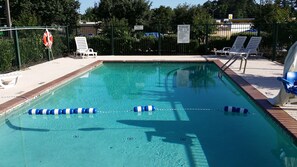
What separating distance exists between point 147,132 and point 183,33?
1105 centimetres

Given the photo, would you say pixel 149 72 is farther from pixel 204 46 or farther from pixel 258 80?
pixel 204 46

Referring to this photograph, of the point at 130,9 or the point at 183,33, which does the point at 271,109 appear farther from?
the point at 130,9

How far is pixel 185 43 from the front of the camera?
1619 centimetres

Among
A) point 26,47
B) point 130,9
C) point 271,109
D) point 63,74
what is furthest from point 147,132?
point 130,9

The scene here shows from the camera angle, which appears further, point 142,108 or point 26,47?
point 26,47

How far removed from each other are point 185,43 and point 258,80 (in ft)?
25.9

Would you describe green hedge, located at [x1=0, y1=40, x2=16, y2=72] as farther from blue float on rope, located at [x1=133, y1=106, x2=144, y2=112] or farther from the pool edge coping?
the pool edge coping

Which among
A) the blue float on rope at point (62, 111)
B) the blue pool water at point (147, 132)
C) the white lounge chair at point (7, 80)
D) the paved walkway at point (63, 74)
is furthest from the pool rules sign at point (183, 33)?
the blue float on rope at point (62, 111)

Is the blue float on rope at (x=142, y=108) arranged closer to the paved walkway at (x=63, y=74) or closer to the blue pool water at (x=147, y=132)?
the blue pool water at (x=147, y=132)

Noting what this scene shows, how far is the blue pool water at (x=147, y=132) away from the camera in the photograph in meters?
4.31

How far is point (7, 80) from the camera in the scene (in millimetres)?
7969

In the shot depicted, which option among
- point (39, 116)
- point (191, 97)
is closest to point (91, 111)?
point (39, 116)

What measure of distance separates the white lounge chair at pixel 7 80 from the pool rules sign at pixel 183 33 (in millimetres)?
9277

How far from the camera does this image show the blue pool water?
431cm
